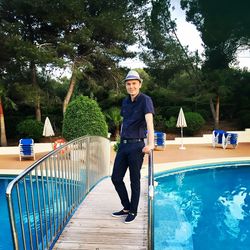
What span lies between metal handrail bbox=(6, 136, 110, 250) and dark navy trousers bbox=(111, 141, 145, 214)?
624 millimetres

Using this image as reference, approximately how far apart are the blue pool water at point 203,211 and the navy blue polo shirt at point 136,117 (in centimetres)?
205

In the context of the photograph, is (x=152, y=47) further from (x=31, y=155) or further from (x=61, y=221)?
(x=61, y=221)

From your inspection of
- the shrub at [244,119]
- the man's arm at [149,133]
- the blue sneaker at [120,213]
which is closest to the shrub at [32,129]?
the blue sneaker at [120,213]

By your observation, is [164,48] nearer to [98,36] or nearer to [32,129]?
[98,36]

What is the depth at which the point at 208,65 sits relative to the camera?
17594 millimetres

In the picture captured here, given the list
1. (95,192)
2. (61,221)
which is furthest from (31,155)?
(61,221)

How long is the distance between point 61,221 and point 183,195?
4.38m

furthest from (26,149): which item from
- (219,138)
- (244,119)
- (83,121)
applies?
(244,119)

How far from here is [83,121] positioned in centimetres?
934

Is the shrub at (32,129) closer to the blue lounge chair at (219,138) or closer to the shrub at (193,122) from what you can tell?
the shrub at (193,122)

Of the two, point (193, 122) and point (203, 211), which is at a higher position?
point (193, 122)

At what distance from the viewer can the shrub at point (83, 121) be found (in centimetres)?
933

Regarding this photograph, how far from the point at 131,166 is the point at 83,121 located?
638 cm

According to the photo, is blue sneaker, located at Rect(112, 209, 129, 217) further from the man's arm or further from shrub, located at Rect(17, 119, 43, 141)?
shrub, located at Rect(17, 119, 43, 141)
